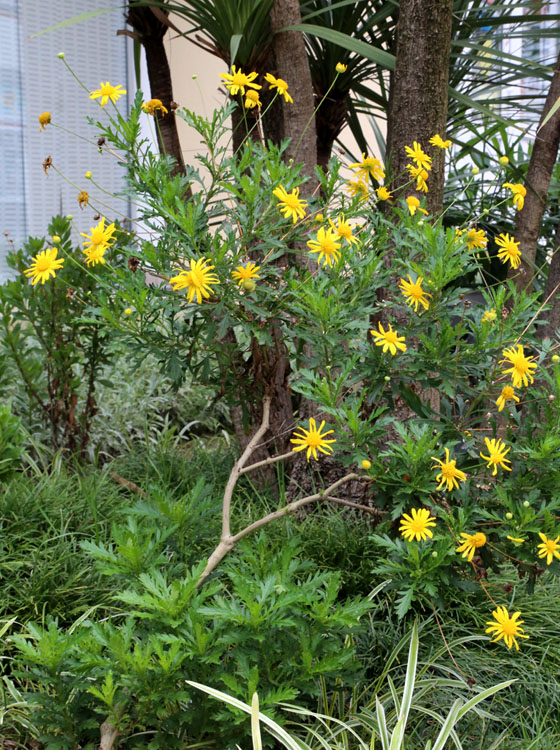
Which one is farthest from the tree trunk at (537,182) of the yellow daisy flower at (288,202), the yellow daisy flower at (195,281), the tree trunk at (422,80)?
the yellow daisy flower at (195,281)

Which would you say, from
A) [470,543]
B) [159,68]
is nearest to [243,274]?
[470,543]

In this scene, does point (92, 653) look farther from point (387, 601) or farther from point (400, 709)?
point (387, 601)

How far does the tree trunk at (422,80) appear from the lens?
6.69ft

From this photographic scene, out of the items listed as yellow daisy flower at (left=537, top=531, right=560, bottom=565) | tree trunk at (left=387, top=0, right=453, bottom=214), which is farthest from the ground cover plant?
tree trunk at (left=387, top=0, right=453, bottom=214)

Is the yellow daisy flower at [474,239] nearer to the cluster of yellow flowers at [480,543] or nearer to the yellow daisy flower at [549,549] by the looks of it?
the cluster of yellow flowers at [480,543]

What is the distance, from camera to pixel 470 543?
1.40 metres

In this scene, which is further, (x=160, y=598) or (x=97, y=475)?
(x=97, y=475)

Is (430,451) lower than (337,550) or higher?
higher

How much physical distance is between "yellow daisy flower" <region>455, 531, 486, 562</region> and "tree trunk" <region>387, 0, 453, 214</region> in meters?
1.00

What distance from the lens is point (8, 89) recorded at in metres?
4.30

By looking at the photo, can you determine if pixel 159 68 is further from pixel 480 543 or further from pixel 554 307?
pixel 480 543

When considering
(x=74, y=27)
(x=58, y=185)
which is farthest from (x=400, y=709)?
(x=74, y=27)

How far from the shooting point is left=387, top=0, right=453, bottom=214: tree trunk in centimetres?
204

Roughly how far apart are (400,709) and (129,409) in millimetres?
1999
